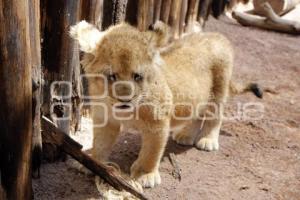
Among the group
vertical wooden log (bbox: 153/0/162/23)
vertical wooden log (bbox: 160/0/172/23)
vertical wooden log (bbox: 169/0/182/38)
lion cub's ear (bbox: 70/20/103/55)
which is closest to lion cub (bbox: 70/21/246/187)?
lion cub's ear (bbox: 70/20/103/55)

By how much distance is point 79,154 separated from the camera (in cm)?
391

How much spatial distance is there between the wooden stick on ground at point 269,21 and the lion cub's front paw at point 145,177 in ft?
15.1

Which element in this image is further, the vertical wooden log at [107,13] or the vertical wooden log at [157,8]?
the vertical wooden log at [157,8]

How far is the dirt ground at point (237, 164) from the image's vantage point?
→ 4.14 meters

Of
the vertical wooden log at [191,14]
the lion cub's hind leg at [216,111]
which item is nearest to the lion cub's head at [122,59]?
the lion cub's hind leg at [216,111]

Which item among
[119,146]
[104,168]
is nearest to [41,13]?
[104,168]

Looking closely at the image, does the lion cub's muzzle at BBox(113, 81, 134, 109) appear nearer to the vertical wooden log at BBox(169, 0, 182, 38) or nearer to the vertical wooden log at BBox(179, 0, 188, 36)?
the vertical wooden log at BBox(169, 0, 182, 38)

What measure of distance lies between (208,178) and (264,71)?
2657mm

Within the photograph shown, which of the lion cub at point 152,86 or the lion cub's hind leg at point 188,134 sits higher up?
the lion cub at point 152,86

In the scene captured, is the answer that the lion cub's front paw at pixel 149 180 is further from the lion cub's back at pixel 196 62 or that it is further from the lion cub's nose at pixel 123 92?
the lion cub's nose at pixel 123 92

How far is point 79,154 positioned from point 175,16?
3029mm

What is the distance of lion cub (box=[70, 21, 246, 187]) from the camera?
141 inches

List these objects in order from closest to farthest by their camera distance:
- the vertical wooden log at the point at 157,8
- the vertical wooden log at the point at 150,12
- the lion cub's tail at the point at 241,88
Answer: the lion cub's tail at the point at 241,88 → the vertical wooden log at the point at 150,12 → the vertical wooden log at the point at 157,8

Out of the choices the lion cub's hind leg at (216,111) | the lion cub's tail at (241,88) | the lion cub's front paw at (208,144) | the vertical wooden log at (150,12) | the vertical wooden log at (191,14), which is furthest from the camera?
the vertical wooden log at (191,14)
